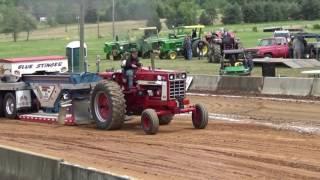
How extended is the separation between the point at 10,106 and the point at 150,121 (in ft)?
17.7

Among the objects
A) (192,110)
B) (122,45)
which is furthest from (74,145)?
(122,45)

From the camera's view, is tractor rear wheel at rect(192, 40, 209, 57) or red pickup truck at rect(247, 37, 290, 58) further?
tractor rear wheel at rect(192, 40, 209, 57)

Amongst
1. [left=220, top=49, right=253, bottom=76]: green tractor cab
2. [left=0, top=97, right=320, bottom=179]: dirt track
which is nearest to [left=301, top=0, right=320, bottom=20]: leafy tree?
[left=220, top=49, right=253, bottom=76]: green tractor cab

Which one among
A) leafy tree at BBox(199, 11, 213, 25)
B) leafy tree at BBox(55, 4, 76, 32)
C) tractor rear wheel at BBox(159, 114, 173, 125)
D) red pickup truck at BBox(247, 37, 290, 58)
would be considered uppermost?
leafy tree at BBox(199, 11, 213, 25)

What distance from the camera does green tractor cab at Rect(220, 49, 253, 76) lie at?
2542 cm

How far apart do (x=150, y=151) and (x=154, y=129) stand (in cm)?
174

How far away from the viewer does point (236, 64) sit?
1030 inches

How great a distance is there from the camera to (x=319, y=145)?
36.9 ft

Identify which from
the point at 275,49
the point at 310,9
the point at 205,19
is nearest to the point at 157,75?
the point at 275,49

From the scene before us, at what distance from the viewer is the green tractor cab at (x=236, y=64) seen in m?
25.4

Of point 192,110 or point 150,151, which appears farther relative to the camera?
point 192,110

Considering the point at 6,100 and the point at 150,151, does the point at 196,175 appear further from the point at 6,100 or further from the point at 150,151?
the point at 6,100

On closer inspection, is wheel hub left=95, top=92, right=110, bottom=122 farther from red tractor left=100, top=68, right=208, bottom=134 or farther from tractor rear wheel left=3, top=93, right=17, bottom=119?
tractor rear wheel left=3, top=93, right=17, bottom=119

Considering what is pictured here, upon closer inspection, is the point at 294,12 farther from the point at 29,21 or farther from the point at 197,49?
the point at 197,49
